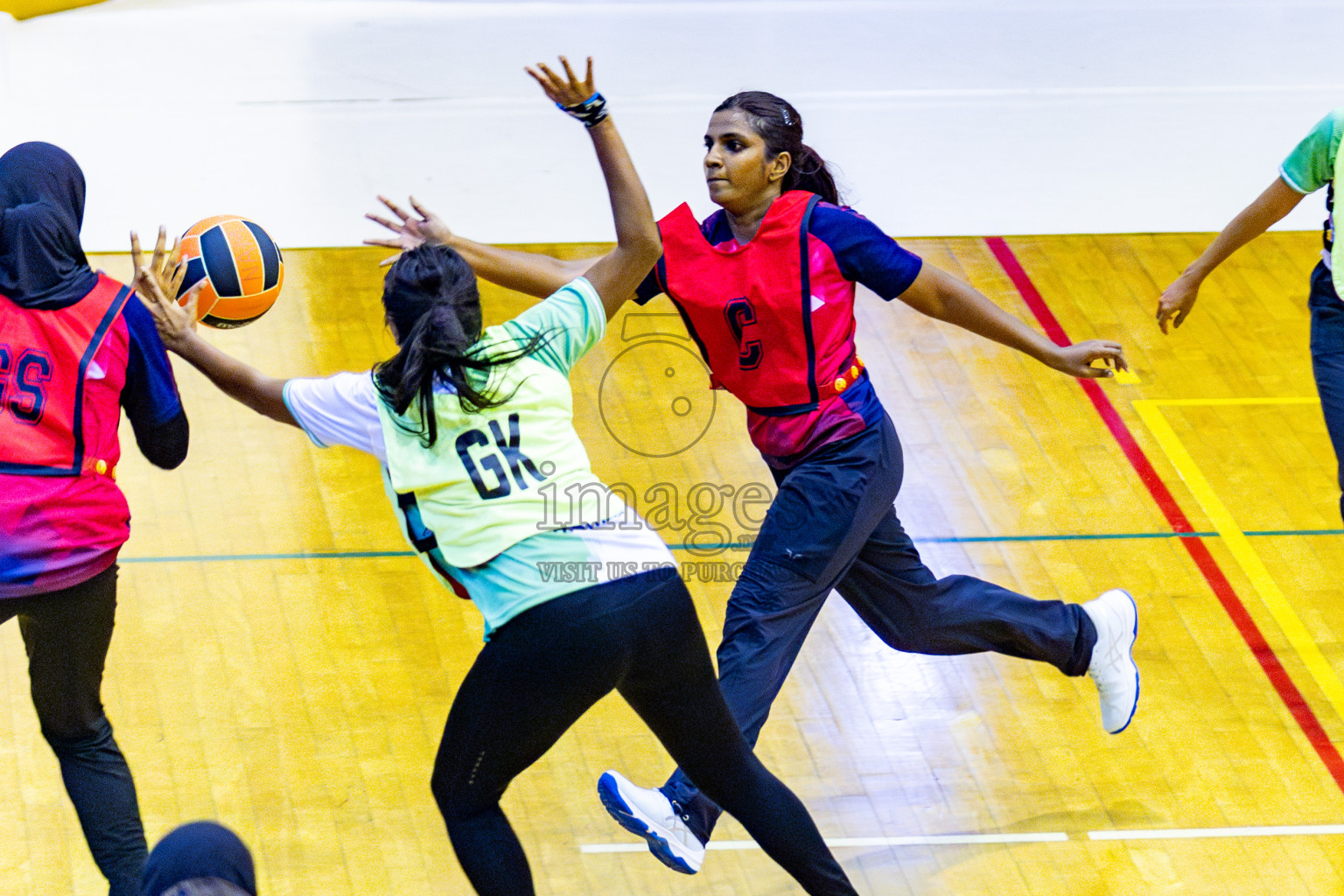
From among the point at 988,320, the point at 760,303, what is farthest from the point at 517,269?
the point at 988,320

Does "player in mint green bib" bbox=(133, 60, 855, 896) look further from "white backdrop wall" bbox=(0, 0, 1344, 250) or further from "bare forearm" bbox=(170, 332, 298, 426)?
"white backdrop wall" bbox=(0, 0, 1344, 250)

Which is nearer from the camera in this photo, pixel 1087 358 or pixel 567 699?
pixel 567 699

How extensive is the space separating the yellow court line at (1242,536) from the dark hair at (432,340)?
9.98ft

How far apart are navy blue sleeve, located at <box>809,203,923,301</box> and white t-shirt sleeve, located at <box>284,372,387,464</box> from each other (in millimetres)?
1321

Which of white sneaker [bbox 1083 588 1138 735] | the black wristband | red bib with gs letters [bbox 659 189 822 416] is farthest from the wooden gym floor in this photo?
the black wristband

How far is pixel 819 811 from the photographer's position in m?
4.24

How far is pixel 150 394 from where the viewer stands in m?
3.47

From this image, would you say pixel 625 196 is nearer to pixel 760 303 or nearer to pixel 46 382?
pixel 760 303

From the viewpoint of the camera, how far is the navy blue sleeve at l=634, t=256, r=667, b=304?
398 cm

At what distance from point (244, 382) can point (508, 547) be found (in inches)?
28.1

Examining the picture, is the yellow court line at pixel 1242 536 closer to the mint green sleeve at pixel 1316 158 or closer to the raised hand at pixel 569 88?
the mint green sleeve at pixel 1316 158

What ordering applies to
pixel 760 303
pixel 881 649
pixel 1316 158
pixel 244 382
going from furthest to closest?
pixel 881 649, pixel 1316 158, pixel 760 303, pixel 244 382

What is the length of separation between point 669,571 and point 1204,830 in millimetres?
1962

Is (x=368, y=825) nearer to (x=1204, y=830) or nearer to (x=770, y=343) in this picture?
(x=770, y=343)
